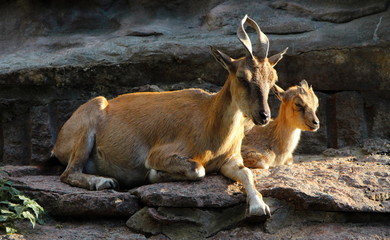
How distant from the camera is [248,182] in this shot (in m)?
6.71

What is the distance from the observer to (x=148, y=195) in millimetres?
6621

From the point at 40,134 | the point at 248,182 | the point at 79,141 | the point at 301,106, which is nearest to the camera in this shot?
the point at 248,182

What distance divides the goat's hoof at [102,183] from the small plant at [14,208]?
2.24 feet

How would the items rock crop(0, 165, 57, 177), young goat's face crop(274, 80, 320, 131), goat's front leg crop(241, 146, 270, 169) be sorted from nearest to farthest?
rock crop(0, 165, 57, 177), goat's front leg crop(241, 146, 270, 169), young goat's face crop(274, 80, 320, 131)

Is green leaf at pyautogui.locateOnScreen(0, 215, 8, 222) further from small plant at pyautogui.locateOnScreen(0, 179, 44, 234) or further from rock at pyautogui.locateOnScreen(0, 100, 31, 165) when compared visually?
rock at pyautogui.locateOnScreen(0, 100, 31, 165)

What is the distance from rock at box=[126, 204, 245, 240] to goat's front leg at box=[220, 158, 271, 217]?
0.71 ft

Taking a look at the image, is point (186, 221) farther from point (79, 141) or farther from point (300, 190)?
point (79, 141)

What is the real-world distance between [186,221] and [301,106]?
2.74m

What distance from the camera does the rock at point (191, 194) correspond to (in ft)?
21.4

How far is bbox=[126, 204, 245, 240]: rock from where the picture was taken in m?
6.46

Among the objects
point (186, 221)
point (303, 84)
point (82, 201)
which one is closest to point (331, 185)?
point (186, 221)

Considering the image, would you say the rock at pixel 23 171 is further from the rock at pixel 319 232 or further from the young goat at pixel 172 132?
the rock at pixel 319 232

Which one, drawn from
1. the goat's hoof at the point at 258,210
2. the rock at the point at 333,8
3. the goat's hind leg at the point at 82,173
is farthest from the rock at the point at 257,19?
the goat's hoof at the point at 258,210

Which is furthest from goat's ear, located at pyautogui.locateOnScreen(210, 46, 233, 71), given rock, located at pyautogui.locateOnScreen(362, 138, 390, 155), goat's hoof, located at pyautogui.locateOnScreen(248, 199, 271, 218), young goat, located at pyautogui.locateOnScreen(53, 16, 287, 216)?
rock, located at pyautogui.locateOnScreen(362, 138, 390, 155)
